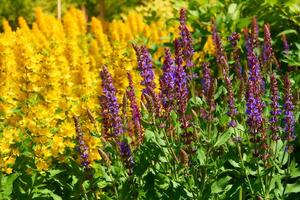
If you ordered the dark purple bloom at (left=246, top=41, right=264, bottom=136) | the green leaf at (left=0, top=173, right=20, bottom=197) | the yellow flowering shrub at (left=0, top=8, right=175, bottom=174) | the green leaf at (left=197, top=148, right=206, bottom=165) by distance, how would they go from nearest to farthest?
the dark purple bloom at (left=246, top=41, right=264, bottom=136)
the green leaf at (left=197, top=148, right=206, bottom=165)
the green leaf at (left=0, top=173, right=20, bottom=197)
the yellow flowering shrub at (left=0, top=8, right=175, bottom=174)

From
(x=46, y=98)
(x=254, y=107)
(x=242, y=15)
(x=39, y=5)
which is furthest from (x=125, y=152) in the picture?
(x=39, y=5)

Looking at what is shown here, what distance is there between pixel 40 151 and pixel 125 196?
1.22 metres

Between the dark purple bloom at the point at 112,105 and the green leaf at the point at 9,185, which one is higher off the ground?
the dark purple bloom at the point at 112,105

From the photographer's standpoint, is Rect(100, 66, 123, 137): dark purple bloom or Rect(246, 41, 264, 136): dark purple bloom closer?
Rect(246, 41, 264, 136): dark purple bloom

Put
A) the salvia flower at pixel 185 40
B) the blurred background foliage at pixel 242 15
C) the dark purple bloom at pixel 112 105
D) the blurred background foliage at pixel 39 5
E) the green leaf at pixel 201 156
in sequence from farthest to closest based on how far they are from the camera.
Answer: the blurred background foliage at pixel 39 5 < the blurred background foliage at pixel 242 15 < the salvia flower at pixel 185 40 < the dark purple bloom at pixel 112 105 < the green leaf at pixel 201 156

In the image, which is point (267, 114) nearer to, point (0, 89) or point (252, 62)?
point (252, 62)

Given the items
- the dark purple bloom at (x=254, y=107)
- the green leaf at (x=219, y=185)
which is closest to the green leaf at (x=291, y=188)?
the green leaf at (x=219, y=185)

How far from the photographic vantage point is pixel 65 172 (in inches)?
192

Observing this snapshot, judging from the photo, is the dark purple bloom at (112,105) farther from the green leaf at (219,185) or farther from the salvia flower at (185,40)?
the green leaf at (219,185)

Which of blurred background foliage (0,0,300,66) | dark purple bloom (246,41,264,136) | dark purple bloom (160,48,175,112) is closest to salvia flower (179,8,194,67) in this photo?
dark purple bloom (160,48,175,112)

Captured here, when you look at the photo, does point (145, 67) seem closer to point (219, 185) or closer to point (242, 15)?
point (219, 185)

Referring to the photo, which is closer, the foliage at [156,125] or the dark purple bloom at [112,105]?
the foliage at [156,125]

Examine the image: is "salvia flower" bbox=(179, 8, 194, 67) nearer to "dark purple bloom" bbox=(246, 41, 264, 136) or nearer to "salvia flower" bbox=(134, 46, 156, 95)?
"salvia flower" bbox=(134, 46, 156, 95)

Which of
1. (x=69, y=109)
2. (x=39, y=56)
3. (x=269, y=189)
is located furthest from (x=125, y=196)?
(x=39, y=56)
